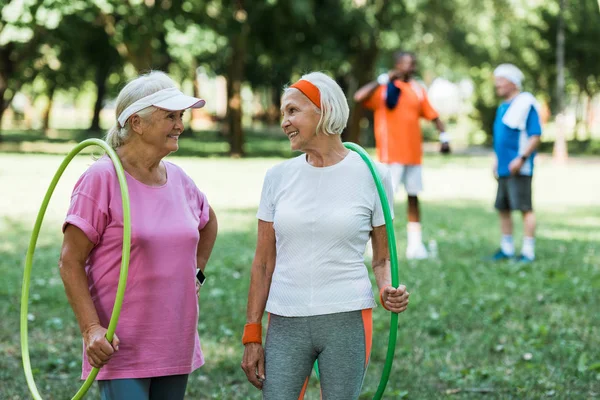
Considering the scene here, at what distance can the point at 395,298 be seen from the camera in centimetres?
377

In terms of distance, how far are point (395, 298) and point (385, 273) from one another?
0.71 ft

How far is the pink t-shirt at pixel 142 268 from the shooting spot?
3658mm

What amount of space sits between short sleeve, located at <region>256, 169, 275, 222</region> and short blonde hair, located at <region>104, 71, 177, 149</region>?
57 centimetres

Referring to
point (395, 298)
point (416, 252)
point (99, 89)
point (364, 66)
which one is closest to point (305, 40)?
point (364, 66)

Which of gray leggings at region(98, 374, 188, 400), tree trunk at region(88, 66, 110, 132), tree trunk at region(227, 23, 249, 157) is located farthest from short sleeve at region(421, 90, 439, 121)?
tree trunk at region(88, 66, 110, 132)

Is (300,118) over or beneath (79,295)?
over

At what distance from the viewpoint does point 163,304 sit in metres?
3.75

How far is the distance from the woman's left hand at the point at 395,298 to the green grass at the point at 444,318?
2.44 metres

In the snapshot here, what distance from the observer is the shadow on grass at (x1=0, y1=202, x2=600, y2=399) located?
6320 millimetres

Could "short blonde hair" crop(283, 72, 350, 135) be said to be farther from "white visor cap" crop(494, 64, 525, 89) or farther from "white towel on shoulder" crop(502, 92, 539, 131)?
"white visor cap" crop(494, 64, 525, 89)

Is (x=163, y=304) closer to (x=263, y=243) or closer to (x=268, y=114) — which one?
(x=263, y=243)

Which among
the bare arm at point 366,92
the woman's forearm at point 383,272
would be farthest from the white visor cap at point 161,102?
the bare arm at point 366,92

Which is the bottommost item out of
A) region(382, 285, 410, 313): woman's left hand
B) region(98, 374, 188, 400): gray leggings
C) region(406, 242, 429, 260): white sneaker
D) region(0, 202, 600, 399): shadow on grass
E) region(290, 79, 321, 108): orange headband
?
region(0, 202, 600, 399): shadow on grass

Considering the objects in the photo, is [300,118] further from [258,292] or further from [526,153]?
[526,153]
